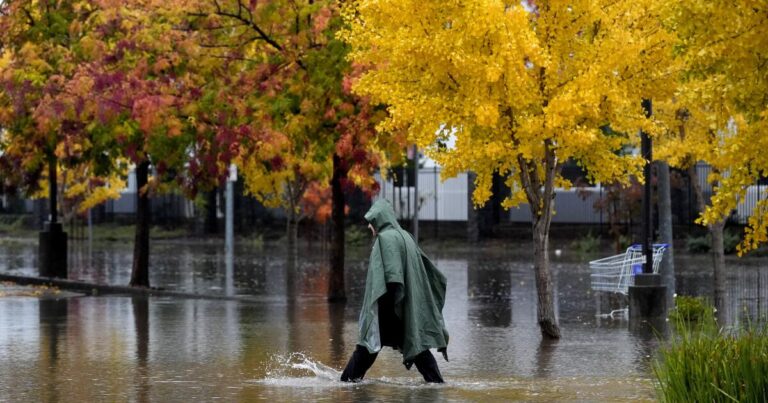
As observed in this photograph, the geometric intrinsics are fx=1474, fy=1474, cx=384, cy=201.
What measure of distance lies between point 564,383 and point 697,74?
333 cm

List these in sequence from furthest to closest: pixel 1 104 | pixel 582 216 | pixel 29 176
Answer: pixel 582 216
pixel 29 176
pixel 1 104

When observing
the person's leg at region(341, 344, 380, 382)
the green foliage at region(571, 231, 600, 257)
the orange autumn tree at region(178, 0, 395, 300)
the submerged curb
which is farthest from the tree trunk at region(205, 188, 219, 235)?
the person's leg at region(341, 344, 380, 382)

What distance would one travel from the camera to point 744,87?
46.4 ft

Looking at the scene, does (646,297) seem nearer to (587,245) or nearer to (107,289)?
(107,289)

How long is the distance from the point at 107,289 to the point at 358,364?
54.6 feet

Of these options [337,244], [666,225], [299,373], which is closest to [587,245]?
[337,244]

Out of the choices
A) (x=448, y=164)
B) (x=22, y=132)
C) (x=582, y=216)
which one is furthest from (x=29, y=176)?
(x=582, y=216)

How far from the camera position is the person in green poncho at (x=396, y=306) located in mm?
13773

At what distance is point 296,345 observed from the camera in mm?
18922

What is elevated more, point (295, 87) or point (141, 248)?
point (295, 87)

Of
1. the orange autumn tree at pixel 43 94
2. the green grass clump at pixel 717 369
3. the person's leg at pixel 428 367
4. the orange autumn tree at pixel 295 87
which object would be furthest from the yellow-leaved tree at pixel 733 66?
the orange autumn tree at pixel 43 94

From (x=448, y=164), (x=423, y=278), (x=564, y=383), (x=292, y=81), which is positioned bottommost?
(x=564, y=383)

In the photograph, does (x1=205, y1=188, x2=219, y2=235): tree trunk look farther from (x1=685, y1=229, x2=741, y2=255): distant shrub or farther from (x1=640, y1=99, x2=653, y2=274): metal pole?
(x1=640, y1=99, x2=653, y2=274): metal pole

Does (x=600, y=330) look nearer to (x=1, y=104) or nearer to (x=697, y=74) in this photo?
(x=697, y=74)
